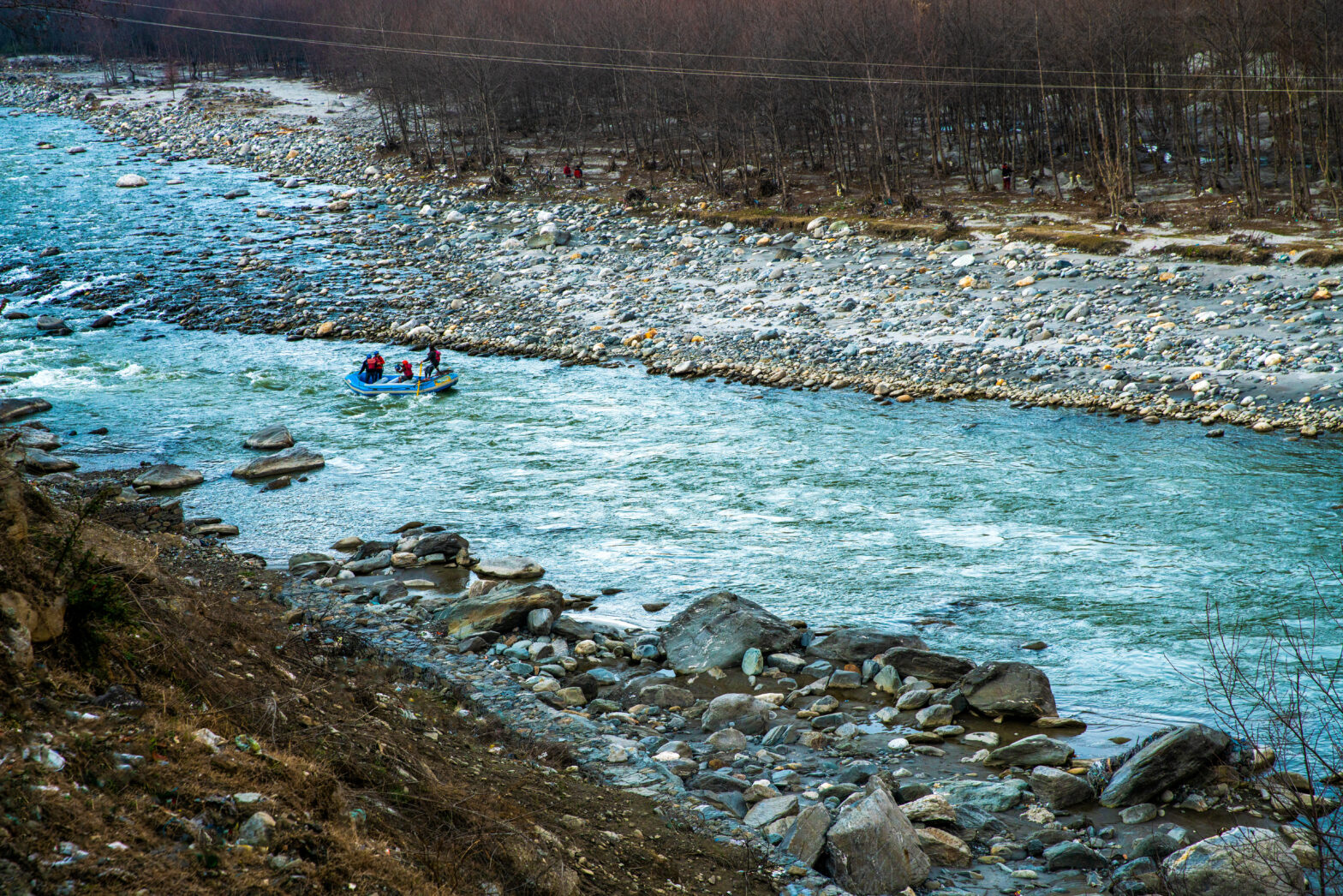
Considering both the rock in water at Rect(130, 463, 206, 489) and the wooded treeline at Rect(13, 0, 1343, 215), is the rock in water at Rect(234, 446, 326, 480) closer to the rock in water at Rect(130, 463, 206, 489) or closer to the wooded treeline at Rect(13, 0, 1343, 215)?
the rock in water at Rect(130, 463, 206, 489)

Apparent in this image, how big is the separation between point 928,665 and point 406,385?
13017mm

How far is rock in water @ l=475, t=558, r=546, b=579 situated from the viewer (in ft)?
36.7

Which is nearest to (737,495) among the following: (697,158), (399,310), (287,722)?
(287,722)

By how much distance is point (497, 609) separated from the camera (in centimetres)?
987

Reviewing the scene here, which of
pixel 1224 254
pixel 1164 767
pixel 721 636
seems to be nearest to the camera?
pixel 1164 767

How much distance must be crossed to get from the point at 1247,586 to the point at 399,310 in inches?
778

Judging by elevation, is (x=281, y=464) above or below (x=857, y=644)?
above

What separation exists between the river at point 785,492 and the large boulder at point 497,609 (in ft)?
2.82

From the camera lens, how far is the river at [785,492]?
9.96m

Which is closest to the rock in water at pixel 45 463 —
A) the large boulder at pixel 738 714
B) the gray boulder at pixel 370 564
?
the gray boulder at pixel 370 564

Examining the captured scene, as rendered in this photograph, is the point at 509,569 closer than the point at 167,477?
Yes

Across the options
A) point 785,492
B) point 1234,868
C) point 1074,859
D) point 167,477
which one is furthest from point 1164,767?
point 167,477

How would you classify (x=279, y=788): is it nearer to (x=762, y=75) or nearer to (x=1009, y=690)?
(x=1009, y=690)

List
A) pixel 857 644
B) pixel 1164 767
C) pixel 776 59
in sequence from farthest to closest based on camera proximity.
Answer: pixel 776 59 < pixel 857 644 < pixel 1164 767
